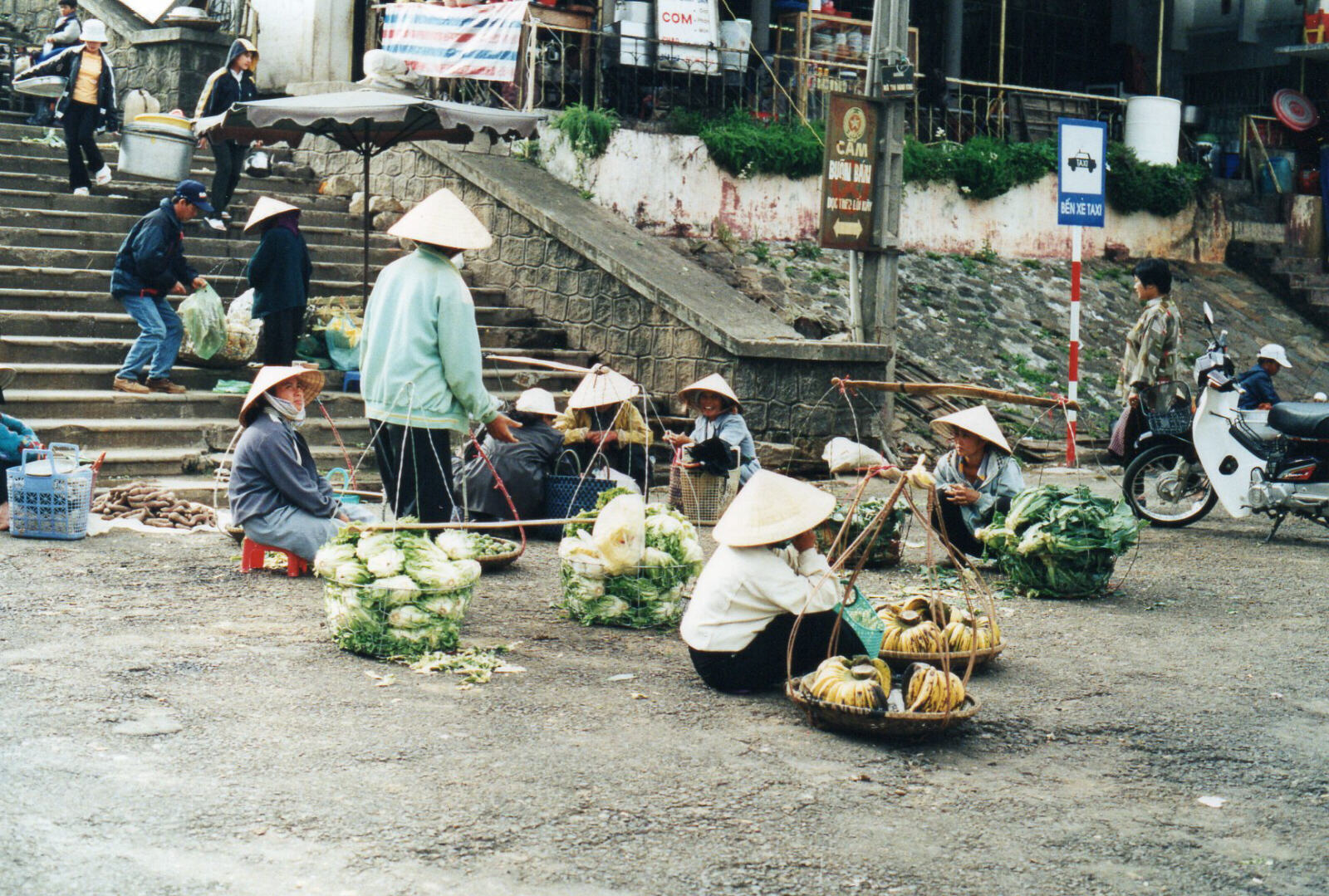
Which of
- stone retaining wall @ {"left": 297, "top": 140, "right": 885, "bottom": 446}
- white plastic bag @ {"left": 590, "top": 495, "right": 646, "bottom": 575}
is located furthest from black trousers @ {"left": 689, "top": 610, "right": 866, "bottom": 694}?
stone retaining wall @ {"left": 297, "top": 140, "right": 885, "bottom": 446}

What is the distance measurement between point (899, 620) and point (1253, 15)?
1939 cm

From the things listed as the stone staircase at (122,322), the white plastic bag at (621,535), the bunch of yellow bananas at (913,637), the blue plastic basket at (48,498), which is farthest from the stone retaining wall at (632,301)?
the blue plastic basket at (48,498)

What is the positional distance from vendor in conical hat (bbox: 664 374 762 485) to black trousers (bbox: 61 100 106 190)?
269 inches

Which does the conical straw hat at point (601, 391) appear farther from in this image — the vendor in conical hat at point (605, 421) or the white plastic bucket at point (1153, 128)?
the white plastic bucket at point (1153, 128)

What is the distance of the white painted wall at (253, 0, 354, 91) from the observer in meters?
16.8

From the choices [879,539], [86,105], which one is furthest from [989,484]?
[86,105]

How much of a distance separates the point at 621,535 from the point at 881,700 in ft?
6.13

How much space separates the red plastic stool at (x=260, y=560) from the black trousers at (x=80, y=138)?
23.5ft

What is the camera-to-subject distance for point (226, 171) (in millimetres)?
13422

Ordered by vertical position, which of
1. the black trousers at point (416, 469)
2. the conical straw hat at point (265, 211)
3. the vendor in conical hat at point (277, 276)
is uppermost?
the conical straw hat at point (265, 211)

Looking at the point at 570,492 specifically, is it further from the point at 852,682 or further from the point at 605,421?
the point at 852,682

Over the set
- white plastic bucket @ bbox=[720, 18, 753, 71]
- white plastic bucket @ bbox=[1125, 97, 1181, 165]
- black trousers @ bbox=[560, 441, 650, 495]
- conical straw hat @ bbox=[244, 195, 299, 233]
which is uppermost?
white plastic bucket @ bbox=[720, 18, 753, 71]

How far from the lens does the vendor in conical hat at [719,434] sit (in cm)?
959

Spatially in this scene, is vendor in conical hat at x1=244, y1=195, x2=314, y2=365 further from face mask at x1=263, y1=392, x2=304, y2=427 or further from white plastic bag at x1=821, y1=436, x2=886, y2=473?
white plastic bag at x1=821, y1=436, x2=886, y2=473
